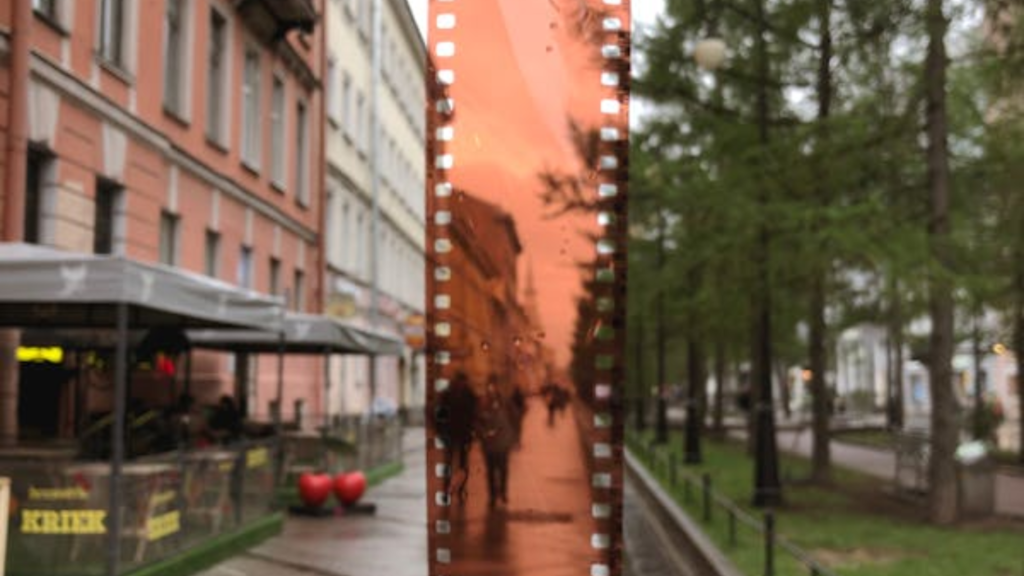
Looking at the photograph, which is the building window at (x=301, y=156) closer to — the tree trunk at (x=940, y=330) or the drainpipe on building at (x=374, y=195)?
the drainpipe on building at (x=374, y=195)

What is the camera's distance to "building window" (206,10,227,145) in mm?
13789

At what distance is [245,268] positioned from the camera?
2055 cm

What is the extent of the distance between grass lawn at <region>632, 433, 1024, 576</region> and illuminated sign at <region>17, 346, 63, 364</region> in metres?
7.64

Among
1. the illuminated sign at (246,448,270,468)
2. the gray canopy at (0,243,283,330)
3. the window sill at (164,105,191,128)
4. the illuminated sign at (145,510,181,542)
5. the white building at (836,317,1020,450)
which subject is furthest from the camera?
the white building at (836,317,1020,450)

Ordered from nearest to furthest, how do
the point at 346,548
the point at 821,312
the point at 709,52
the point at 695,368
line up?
the point at 346,548 < the point at 709,52 < the point at 821,312 < the point at 695,368

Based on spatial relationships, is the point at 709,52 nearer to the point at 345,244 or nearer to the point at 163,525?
the point at 163,525

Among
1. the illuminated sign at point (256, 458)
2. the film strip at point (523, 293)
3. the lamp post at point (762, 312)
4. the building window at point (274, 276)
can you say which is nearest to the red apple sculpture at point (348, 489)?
the illuminated sign at point (256, 458)

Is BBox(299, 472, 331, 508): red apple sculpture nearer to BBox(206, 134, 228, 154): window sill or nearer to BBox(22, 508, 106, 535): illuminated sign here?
BBox(206, 134, 228, 154): window sill

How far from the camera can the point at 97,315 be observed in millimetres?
11180

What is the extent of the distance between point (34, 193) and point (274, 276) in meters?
10.9

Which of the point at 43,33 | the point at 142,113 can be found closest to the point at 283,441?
the point at 142,113

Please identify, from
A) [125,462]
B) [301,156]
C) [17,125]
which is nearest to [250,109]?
[301,156]

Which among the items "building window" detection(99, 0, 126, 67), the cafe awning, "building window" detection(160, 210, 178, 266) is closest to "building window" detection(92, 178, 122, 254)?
the cafe awning

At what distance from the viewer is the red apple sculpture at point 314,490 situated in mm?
13562
